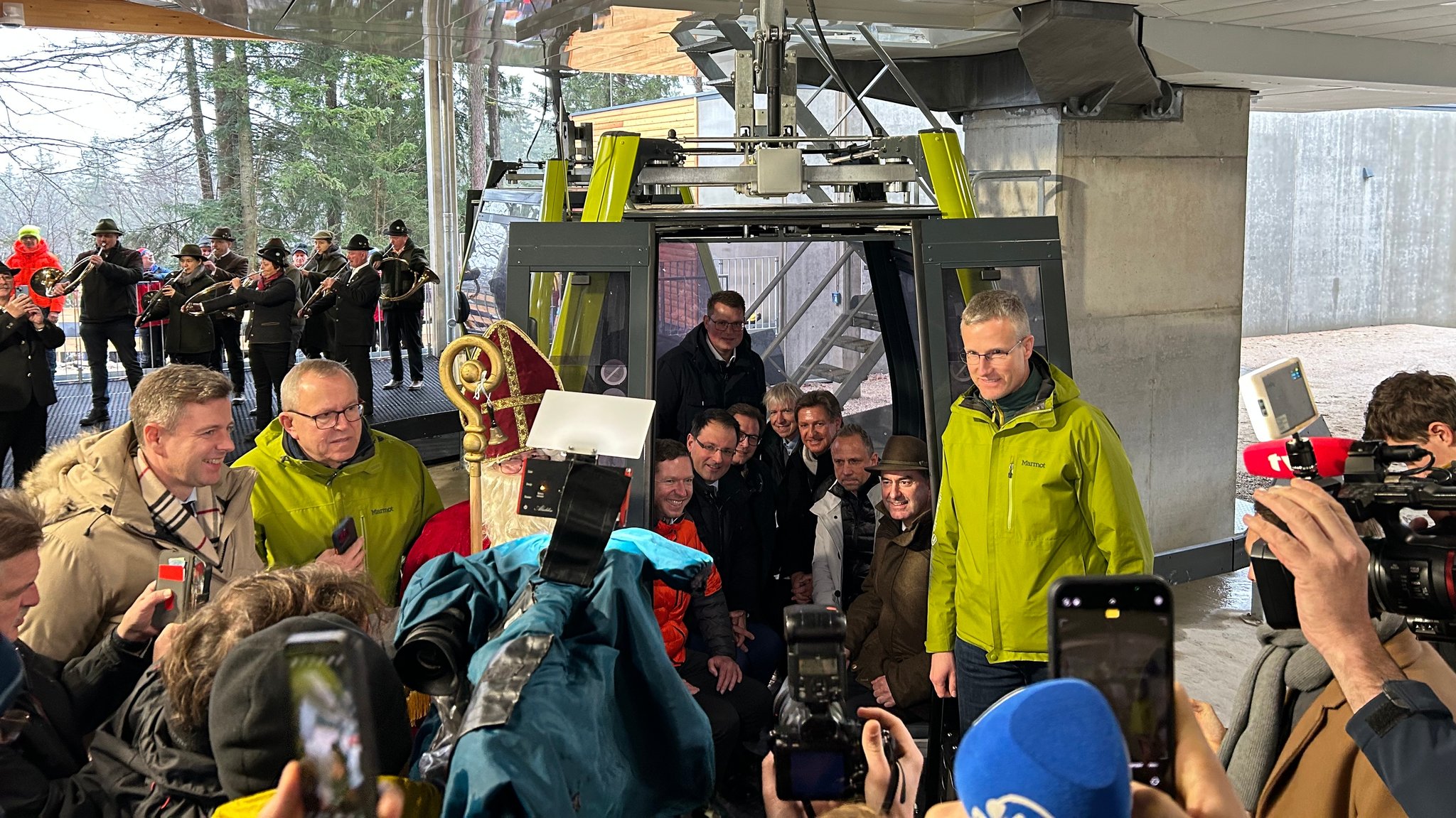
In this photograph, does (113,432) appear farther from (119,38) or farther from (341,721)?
(119,38)

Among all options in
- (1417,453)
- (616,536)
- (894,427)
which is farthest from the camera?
(894,427)

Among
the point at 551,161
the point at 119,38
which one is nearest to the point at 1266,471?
the point at 551,161

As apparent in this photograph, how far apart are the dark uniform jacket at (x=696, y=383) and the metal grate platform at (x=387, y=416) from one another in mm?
4846

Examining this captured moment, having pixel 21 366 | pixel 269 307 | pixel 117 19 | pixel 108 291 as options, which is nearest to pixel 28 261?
pixel 108 291

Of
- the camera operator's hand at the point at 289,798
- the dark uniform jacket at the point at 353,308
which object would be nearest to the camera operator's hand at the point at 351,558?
the camera operator's hand at the point at 289,798

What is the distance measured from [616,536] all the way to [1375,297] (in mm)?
24451

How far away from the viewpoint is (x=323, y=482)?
3447 millimetres

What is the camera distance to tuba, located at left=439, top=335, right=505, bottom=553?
3236mm

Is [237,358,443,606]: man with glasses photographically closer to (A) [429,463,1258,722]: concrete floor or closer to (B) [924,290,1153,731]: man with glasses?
(B) [924,290,1153,731]: man with glasses

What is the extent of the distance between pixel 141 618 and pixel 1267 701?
2.09 metres

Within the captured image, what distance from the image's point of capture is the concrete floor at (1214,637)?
5.59 m

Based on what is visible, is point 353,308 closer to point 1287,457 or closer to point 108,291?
point 108,291

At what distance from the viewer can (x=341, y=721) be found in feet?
Result: 4.00

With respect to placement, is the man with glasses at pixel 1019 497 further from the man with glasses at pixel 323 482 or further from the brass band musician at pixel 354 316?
the brass band musician at pixel 354 316
